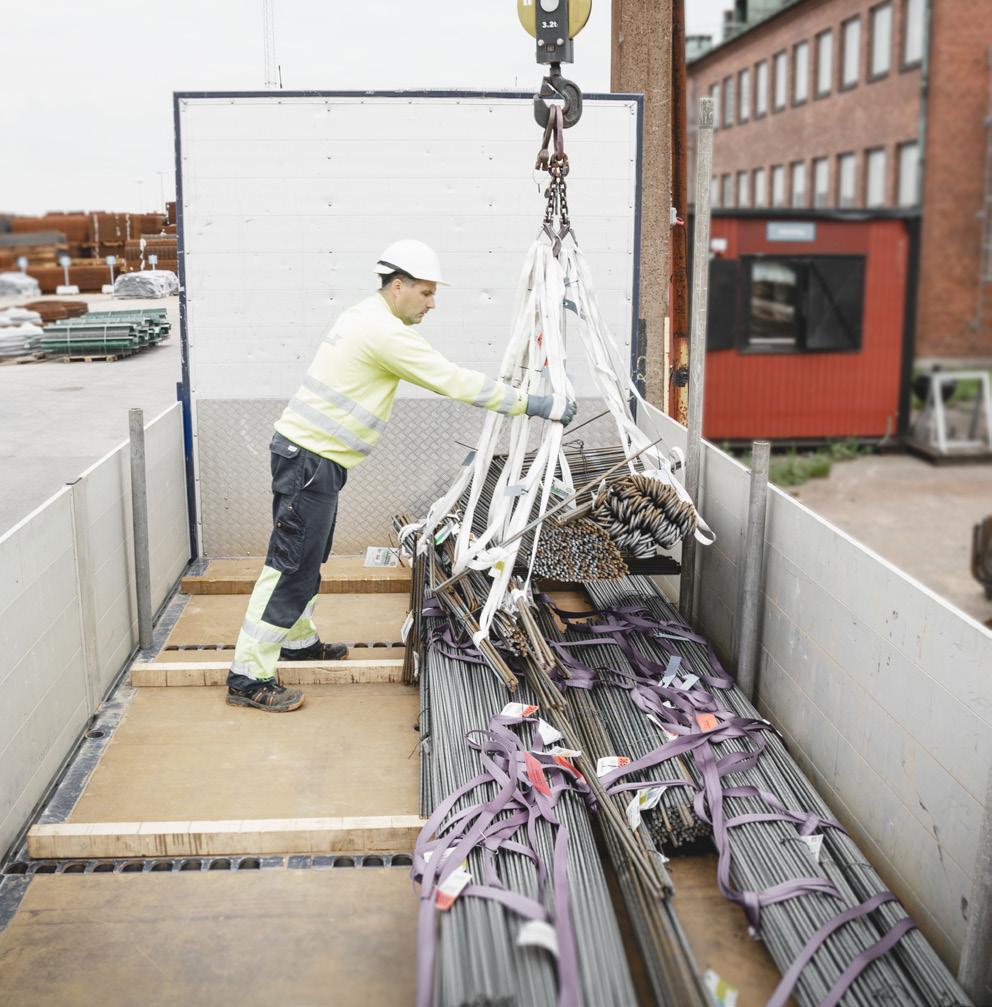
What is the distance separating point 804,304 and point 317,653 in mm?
12554

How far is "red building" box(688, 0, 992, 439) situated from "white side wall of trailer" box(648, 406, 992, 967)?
29.6ft

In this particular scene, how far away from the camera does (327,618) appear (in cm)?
650

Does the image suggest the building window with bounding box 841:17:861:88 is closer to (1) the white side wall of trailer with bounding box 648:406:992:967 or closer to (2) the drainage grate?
(1) the white side wall of trailer with bounding box 648:406:992:967

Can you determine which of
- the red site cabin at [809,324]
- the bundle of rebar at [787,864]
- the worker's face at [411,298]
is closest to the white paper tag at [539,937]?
the bundle of rebar at [787,864]

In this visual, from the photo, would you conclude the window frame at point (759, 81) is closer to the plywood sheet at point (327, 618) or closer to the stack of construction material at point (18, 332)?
the plywood sheet at point (327, 618)

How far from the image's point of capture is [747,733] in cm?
446

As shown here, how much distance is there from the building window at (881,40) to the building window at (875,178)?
2.00 metres

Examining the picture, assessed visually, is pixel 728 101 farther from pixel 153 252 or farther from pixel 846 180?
pixel 153 252

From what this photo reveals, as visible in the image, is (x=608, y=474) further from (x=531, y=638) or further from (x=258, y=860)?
(x=258, y=860)

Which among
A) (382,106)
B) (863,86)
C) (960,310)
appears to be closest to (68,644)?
(382,106)

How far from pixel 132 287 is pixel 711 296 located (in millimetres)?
10702

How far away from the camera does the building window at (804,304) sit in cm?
1642

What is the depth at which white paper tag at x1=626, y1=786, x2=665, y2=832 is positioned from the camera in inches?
152

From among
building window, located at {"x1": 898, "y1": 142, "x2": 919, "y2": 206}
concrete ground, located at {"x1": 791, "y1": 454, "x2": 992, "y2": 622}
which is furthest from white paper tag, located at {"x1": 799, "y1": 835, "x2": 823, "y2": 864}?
building window, located at {"x1": 898, "y1": 142, "x2": 919, "y2": 206}
